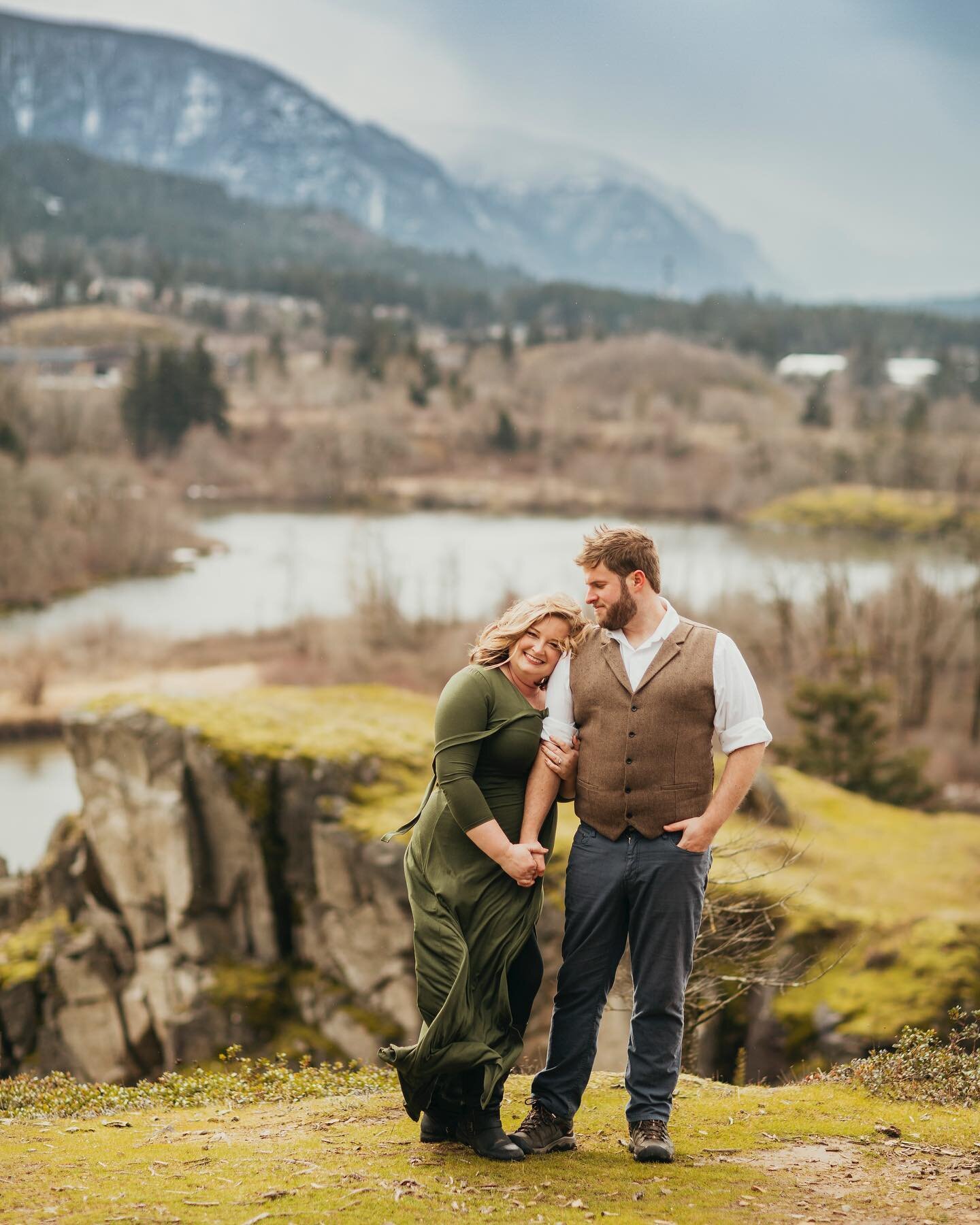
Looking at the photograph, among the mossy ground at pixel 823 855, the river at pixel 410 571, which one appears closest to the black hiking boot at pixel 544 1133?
the mossy ground at pixel 823 855

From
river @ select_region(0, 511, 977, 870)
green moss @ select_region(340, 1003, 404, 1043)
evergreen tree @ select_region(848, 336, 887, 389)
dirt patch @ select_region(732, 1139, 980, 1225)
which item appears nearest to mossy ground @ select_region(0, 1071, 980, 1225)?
dirt patch @ select_region(732, 1139, 980, 1225)

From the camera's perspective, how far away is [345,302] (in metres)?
148

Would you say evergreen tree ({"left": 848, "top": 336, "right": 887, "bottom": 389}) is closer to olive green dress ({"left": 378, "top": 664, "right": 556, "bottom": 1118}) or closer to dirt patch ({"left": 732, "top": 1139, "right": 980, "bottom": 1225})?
dirt patch ({"left": 732, "top": 1139, "right": 980, "bottom": 1225})

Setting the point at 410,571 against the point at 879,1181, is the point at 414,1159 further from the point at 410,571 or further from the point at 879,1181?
the point at 410,571

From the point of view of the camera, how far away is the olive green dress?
4512 mm

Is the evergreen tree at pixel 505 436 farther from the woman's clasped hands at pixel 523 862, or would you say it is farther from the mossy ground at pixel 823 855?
the woman's clasped hands at pixel 523 862

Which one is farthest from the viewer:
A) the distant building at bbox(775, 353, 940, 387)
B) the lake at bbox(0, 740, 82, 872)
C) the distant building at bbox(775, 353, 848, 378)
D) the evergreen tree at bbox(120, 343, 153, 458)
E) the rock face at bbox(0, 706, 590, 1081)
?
the distant building at bbox(775, 353, 848, 378)

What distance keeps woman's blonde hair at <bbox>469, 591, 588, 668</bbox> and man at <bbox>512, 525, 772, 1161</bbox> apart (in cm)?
8

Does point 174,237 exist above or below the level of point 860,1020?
above

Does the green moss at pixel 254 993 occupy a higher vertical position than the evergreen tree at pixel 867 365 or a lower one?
lower

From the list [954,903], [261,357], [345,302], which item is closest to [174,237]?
[345,302]

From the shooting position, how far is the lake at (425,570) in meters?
49.5

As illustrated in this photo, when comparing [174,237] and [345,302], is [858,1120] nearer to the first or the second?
[345,302]

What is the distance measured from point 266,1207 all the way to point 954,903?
38.7 ft
